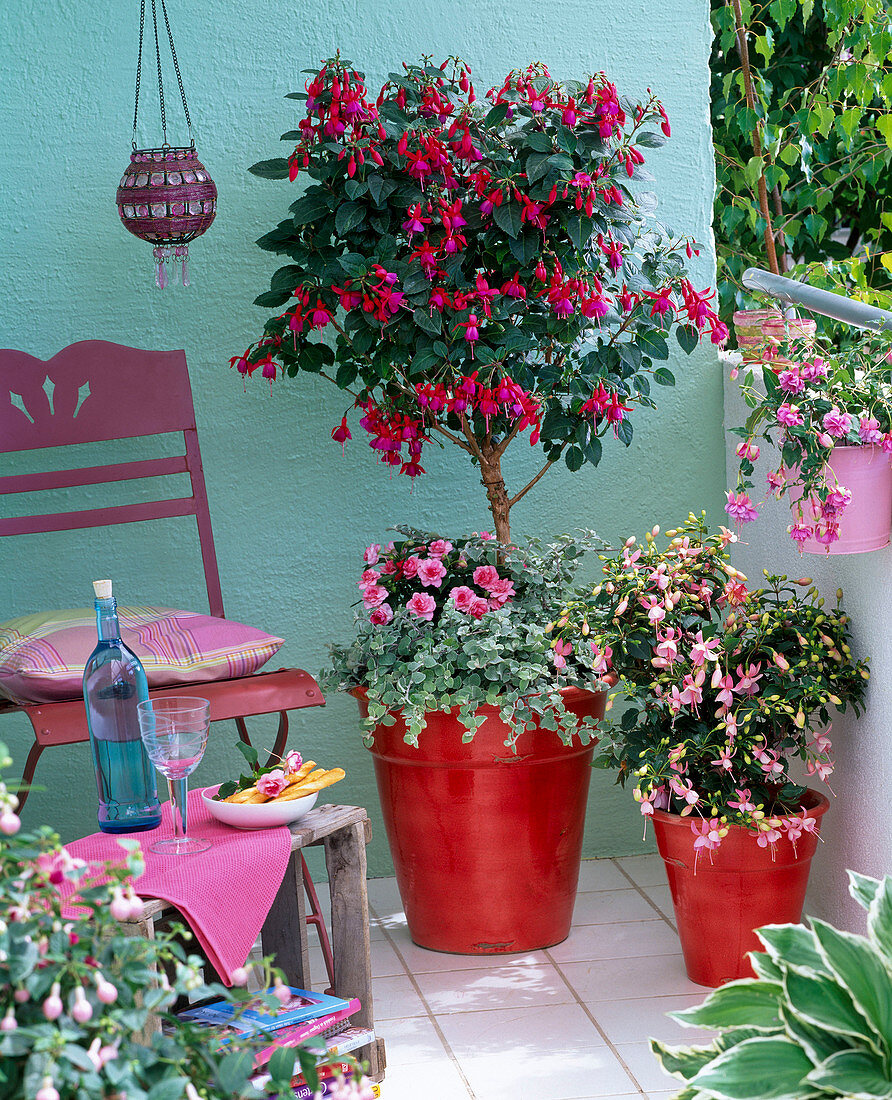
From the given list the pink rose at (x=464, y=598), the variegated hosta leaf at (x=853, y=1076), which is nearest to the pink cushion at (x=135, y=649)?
the pink rose at (x=464, y=598)

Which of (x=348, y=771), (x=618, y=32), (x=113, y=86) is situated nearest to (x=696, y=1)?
(x=618, y=32)

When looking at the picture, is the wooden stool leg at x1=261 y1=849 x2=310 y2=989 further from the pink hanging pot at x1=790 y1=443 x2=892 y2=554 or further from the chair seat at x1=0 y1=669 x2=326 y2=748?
the pink hanging pot at x1=790 y1=443 x2=892 y2=554

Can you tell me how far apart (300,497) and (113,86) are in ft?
3.16

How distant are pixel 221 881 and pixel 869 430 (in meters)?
1.16

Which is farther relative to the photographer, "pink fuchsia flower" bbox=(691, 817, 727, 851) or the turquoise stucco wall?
the turquoise stucco wall

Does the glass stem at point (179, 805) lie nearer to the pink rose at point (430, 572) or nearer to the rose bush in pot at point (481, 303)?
the rose bush in pot at point (481, 303)

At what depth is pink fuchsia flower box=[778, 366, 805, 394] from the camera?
1927mm

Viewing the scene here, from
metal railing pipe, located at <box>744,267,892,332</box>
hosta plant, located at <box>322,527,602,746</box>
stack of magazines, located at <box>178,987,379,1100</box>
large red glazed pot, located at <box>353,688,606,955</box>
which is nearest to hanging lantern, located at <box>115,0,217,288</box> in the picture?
hosta plant, located at <box>322,527,602,746</box>

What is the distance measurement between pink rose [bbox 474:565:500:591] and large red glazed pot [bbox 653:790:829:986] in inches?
21.2

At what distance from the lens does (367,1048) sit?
1990mm

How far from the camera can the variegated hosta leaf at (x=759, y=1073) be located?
1172 mm

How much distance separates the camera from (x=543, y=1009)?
2.23 metres

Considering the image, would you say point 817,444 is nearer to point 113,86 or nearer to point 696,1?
point 696,1

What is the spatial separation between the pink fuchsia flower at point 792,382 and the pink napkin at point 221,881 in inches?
39.6
